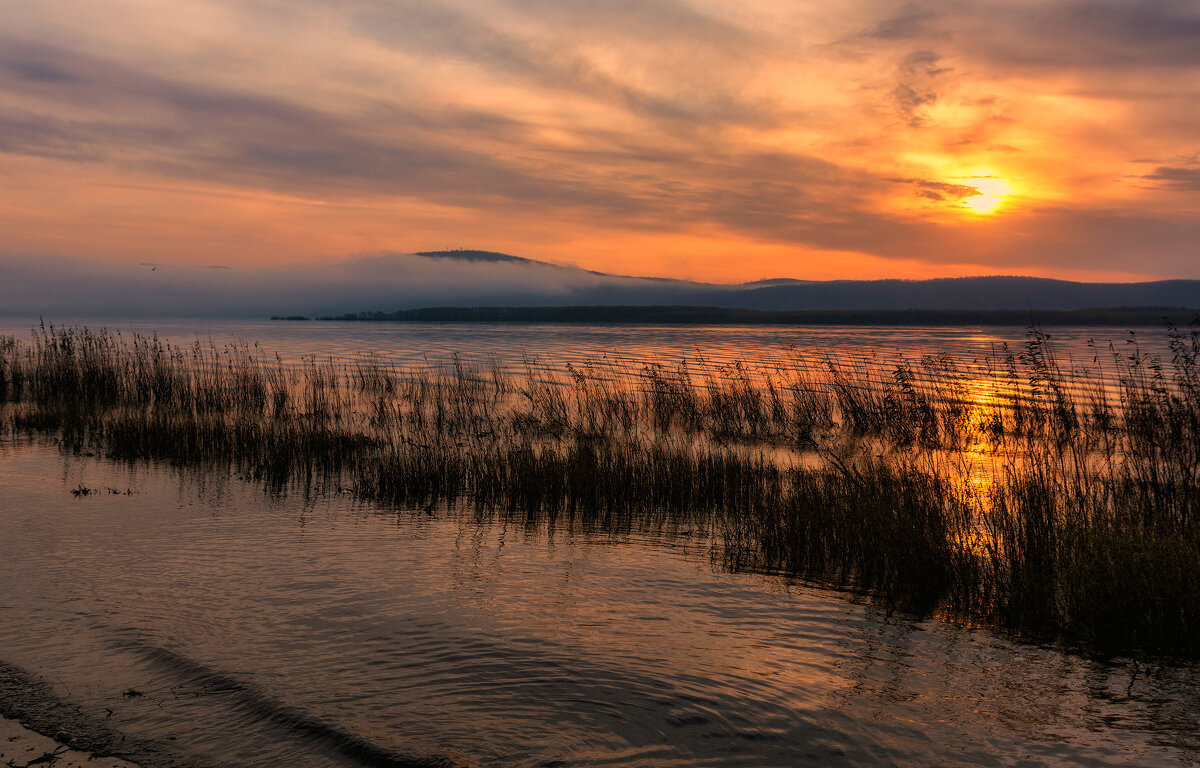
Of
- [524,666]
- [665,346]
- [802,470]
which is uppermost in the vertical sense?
[665,346]

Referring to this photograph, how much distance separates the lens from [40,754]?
4.66m

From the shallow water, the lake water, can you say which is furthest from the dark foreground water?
the shallow water

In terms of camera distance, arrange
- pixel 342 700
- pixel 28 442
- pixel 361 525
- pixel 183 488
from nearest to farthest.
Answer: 1. pixel 342 700
2. pixel 361 525
3. pixel 183 488
4. pixel 28 442

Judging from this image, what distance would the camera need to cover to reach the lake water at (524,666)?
5074 millimetres

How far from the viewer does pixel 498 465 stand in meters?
13.6

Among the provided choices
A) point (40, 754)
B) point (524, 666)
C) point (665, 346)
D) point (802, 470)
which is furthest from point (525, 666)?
point (665, 346)

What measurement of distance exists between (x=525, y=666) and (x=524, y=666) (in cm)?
1

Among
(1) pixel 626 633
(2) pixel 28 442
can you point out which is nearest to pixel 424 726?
(1) pixel 626 633

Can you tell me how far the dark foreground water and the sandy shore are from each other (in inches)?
13.0

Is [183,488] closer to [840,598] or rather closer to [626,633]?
[626,633]

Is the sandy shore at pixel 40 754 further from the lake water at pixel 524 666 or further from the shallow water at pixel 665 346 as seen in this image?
the shallow water at pixel 665 346

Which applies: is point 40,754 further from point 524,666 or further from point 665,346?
point 665,346

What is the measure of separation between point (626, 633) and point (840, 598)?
2480 millimetres

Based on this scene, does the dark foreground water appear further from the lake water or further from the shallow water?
the shallow water
